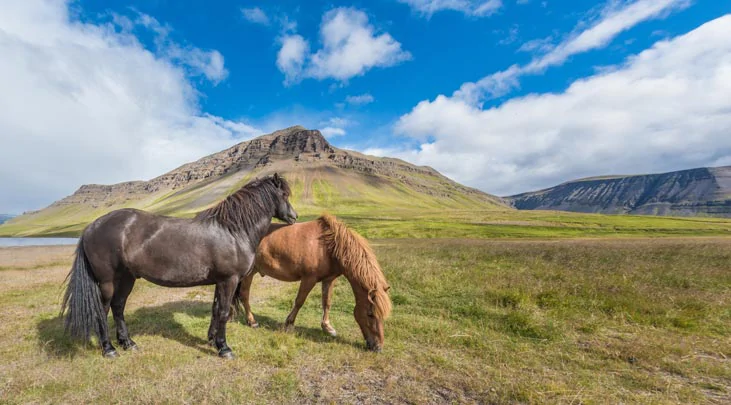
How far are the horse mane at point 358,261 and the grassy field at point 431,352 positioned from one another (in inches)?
36.7

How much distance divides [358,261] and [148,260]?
3.89m

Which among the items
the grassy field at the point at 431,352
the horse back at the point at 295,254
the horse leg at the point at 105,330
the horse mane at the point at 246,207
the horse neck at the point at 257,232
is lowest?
the grassy field at the point at 431,352

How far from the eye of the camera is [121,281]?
224 inches

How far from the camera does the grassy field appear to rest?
413 cm

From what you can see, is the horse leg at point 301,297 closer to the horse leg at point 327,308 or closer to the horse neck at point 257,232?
the horse leg at point 327,308

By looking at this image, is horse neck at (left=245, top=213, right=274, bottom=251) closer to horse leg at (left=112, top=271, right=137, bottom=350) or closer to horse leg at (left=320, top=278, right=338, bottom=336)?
horse leg at (left=320, top=278, right=338, bottom=336)

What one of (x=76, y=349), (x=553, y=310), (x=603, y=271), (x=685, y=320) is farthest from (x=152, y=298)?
(x=603, y=271)

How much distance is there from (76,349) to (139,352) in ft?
4.35

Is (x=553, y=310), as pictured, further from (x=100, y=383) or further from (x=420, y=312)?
(x=100, y=383)

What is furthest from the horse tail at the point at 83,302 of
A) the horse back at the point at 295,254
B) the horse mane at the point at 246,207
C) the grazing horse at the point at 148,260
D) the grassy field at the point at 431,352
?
the horse back at the point at 295,254

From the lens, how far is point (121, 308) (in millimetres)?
5758

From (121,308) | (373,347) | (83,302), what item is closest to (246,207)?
(121,308)

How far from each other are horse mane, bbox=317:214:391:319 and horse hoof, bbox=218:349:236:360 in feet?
8.39

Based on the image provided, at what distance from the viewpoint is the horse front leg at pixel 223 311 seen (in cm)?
546
